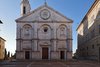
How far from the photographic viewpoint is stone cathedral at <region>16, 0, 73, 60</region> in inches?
2117

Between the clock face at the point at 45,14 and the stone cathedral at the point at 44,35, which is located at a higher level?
the clock face at the point at 45,14

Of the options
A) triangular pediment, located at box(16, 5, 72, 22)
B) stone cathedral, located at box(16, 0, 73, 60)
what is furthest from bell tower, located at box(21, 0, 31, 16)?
stone cathedral, located at box(16, 0, 73, 60)

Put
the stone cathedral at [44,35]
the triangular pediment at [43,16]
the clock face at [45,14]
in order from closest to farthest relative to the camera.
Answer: the stone cathedral at [44,35], the triangular pediment at [43,16], the clock face at [45,14]

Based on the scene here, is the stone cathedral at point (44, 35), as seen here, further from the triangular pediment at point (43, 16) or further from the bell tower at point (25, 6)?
the bell tower at point (25, 6)

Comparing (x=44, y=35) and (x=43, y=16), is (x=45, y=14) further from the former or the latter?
(x=44, y=35)

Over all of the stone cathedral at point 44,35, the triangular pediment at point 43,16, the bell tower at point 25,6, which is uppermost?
the bell tower at point 25,6

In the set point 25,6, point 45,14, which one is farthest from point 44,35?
point 25,6

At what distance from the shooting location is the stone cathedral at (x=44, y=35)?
53781 mm

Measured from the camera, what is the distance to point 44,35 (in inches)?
2162

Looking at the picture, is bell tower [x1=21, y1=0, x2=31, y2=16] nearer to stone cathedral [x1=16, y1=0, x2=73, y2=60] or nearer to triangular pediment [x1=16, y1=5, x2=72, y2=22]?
triangular pediment [x1=16, y1=5, x2=72, y2=22]

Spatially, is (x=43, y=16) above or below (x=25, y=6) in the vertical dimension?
below

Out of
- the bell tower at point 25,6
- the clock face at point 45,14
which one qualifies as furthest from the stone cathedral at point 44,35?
the bell tower at point 25,6

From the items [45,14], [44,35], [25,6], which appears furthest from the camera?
[25,6]

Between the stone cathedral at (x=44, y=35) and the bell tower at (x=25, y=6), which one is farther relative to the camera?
the bell tower at (x=25, y=6)
